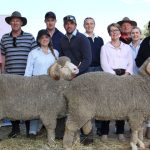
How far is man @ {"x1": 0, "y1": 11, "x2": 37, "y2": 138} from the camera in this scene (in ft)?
25.2

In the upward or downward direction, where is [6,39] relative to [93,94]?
upward

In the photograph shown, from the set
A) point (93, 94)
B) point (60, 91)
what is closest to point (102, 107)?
point (93, 94)

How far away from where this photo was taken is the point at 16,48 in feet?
25.3

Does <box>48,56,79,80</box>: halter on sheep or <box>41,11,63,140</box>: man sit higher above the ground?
<box>41,11,63,140</box>: man

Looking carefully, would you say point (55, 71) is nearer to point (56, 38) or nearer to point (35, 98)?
point (35, 98)

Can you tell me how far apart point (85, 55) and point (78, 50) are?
0.20 m

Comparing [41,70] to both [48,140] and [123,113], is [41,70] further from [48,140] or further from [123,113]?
[123,113]

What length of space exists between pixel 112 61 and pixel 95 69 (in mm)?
504

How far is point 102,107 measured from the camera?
6.48 m

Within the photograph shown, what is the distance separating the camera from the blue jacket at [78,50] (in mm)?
7309

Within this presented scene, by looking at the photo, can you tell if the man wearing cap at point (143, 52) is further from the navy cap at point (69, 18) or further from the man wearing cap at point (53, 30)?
the man wearing cap at point (53, 30)

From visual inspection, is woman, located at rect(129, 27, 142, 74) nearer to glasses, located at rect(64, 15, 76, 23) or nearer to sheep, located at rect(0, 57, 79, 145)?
glasses, located at rect(64, 15, 76, 23)

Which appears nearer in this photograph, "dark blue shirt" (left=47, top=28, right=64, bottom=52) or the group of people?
the group of people

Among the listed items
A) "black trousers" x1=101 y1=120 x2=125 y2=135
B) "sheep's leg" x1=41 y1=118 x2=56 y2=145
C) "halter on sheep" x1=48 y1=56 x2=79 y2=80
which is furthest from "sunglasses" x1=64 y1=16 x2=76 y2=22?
"black trousers" x1=101 y1=120 x2=125 y2=135
